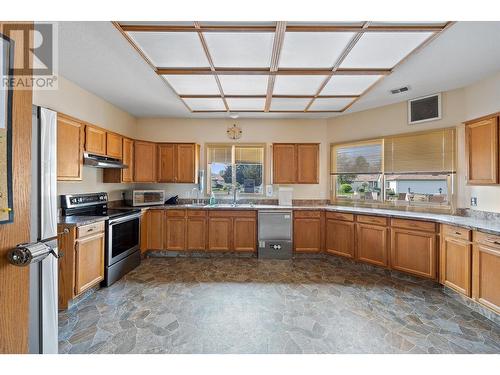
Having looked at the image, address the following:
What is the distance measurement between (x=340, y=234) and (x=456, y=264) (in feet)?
4.79

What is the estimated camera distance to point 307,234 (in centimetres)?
388

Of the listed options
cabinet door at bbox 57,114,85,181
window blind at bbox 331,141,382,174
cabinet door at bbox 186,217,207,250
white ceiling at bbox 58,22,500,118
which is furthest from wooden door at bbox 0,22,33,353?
window blind at bbox 331,141,382,174

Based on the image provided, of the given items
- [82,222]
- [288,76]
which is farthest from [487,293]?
[82,222]

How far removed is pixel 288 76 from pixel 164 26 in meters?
1.42

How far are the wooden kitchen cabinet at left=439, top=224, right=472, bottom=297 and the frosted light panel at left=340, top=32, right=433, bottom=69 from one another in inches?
81.4

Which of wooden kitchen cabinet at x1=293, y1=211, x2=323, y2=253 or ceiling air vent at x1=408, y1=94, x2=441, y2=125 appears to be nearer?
ceiling air vent at x1=408, y1=94, x2=441, y2=125

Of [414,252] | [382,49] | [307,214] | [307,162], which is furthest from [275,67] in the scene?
[414,252]

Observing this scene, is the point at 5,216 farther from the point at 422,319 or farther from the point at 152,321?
the point at 422,319

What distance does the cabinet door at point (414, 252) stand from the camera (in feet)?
9.12

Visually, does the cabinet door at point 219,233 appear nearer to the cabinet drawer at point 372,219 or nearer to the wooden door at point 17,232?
the cabinet drawer at point 372,219

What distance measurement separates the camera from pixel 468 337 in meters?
1.90

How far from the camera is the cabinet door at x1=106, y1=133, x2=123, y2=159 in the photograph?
128 inches

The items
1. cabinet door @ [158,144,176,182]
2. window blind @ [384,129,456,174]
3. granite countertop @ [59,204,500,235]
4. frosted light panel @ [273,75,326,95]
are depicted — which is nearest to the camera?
granite countertop @ [59,204,500,235]

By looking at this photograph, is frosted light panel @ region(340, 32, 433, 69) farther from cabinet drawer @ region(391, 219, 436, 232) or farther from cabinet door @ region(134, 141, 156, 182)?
cabinet door @ region(134, 141, 156, 182)
